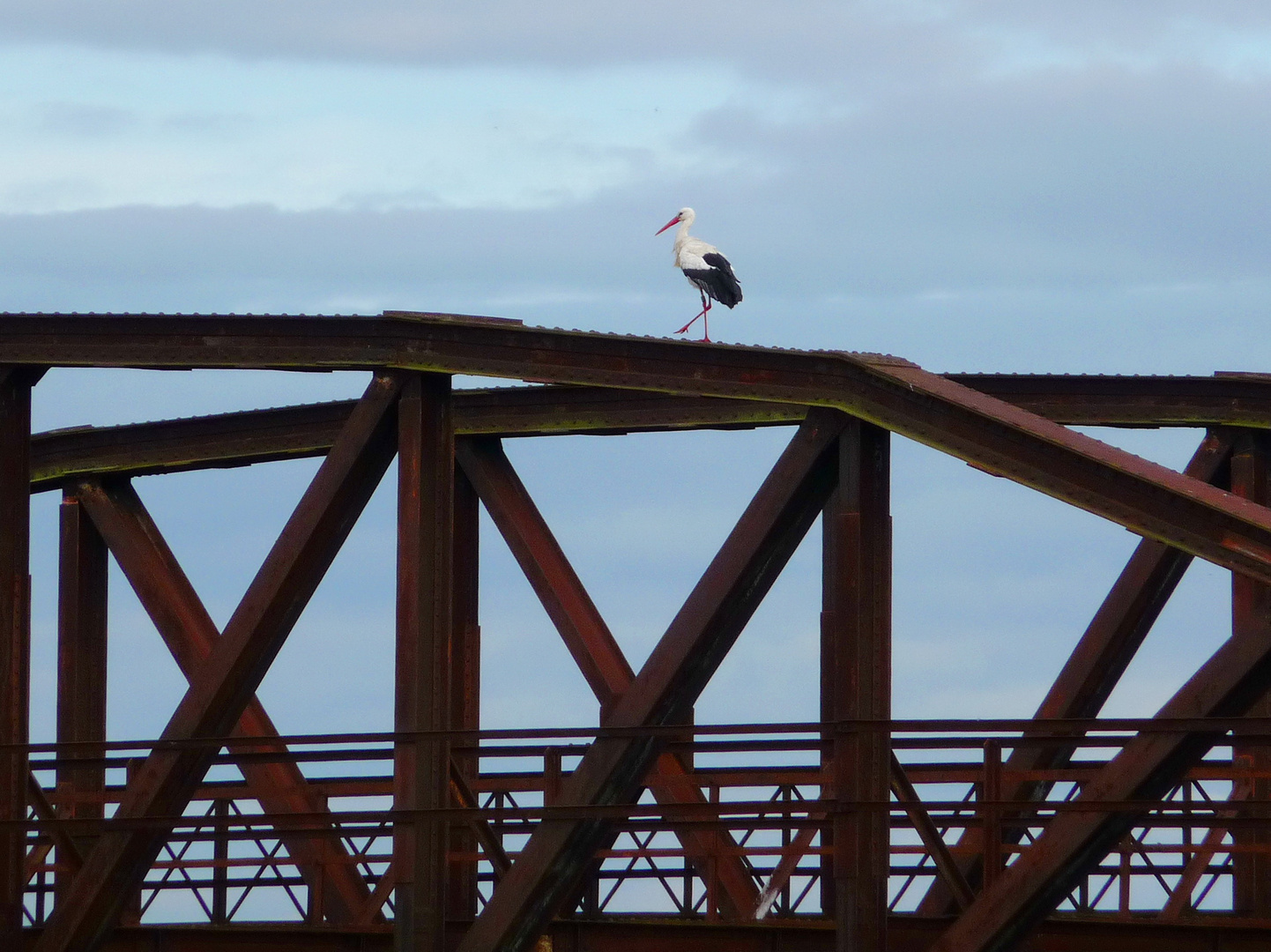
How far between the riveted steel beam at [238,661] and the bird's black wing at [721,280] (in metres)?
5.30

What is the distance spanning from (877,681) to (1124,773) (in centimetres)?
171

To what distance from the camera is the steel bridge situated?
1561 cm

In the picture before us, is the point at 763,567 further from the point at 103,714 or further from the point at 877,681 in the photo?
the point at 103,714

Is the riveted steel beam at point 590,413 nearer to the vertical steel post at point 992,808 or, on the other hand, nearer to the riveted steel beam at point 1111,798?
the vertical steel post at point 992,808

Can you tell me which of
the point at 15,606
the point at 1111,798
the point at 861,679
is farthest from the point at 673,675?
the point at 15,606

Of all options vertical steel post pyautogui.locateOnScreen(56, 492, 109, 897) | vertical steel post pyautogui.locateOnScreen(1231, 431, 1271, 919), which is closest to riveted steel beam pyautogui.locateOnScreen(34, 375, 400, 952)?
vertical steel post pyautogui.locateOnScreen(56, 492, 109, 897)

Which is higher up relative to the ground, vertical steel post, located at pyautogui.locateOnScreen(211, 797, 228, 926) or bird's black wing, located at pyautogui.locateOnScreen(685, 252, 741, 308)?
bird's black wing, located at pyautogui.locateOnScreen(685, 252, 741, 308)

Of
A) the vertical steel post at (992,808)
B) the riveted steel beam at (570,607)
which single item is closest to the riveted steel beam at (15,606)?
the riveted steel beam at (570,607)

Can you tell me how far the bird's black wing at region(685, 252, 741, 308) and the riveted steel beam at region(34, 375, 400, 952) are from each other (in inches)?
209

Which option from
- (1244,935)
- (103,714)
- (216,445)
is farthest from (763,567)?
(103,714)

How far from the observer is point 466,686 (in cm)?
2136

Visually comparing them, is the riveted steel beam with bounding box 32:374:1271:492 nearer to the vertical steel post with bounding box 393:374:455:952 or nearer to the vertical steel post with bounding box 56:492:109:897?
the vertical steel post with bounding box 56:492:109:897

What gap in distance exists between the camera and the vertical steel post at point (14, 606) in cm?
1834

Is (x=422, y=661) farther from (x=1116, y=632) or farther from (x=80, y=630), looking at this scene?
(x=80, y=630)
